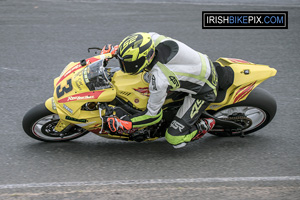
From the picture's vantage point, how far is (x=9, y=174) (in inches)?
203

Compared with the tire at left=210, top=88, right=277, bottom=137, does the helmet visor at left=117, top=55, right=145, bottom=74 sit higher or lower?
higher

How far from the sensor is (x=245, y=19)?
10.4 m

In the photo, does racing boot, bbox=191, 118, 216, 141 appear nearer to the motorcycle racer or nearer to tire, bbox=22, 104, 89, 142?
the motorcycle racer

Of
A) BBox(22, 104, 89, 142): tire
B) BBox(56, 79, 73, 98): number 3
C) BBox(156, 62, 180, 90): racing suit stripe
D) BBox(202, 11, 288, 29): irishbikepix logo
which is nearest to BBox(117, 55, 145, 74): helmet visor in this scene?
BBox(156, 62, 180, 90): racing suit stripe

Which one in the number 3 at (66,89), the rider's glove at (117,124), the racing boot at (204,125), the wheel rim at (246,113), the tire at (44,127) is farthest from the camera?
the wheel rim at (246,113)

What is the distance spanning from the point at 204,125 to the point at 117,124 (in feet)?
3.70

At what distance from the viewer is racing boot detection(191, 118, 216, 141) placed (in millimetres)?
5590

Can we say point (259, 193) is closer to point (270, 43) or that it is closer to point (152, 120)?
point (152, 120)

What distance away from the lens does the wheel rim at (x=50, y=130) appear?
5500 millimetres

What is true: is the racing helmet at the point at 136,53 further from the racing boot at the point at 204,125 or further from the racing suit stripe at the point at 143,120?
the racing boot at the point at 204,125

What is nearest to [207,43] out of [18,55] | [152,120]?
[18,55]

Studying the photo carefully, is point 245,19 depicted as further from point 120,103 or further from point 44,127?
point 44,127

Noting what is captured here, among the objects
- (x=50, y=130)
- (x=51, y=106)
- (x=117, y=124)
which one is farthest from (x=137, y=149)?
(x=51, y=106)

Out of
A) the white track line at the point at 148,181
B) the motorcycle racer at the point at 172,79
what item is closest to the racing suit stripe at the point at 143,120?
the motorcycle racer at the point at 172,79
